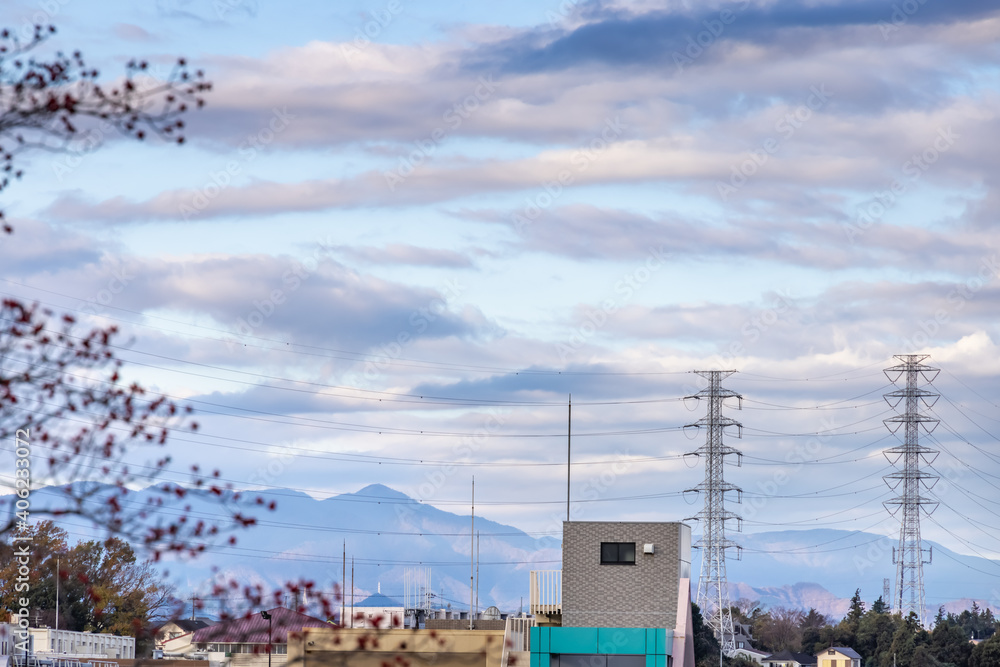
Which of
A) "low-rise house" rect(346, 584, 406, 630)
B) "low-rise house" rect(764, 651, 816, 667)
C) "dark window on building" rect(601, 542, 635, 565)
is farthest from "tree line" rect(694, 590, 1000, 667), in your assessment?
"dark window on building" rect(601, 542, 635, 565)

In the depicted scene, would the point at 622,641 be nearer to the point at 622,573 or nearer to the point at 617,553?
the point at 622,573

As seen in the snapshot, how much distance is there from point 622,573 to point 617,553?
2.23 feet

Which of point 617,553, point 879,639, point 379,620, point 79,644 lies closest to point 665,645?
point 617,553

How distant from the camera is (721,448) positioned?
98.6 m

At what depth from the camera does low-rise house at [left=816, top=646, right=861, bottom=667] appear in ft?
420

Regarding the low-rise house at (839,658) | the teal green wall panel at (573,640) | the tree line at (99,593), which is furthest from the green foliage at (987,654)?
the teal green wall panel at (573,640)

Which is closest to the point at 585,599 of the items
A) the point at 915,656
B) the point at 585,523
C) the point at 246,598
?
the point at 585,523

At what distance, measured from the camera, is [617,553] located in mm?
42156

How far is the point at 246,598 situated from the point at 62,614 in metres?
71.4

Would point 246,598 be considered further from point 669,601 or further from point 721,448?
point 721,448

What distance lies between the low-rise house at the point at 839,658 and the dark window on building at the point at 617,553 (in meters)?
93.2

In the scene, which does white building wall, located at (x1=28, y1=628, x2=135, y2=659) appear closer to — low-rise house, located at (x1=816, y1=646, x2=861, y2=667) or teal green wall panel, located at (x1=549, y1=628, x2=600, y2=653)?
teal green wall panel, located at (x1=549, y1=628, x2=600, y2=653)

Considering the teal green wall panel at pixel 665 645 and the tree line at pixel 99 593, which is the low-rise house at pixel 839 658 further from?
the teal green wall panel at pixel 665 645

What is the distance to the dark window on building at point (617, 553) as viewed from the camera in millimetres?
42062
